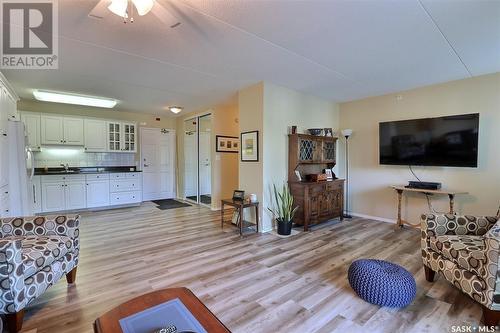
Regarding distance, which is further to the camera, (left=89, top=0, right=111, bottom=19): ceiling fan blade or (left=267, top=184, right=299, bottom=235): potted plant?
(left=267, top=184, right=299, bottom=235): potted plant

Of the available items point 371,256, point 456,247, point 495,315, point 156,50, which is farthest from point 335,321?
point 156,50

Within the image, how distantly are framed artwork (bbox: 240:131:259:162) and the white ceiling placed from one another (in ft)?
2.83

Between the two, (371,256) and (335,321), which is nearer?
(335,321)

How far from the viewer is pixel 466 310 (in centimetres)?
191

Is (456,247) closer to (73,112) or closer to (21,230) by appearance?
(21,230)

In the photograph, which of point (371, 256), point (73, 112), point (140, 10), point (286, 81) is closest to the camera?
point (140, 10)

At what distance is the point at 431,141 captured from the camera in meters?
3.87

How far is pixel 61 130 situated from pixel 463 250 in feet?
22.6

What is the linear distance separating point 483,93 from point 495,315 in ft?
11.1

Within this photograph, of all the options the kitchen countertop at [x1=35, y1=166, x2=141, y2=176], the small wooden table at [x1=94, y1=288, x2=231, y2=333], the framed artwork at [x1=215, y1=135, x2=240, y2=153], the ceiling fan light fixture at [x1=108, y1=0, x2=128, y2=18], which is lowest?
the small wooden table at [x1=94, y1=288, x2=231, y2=333]

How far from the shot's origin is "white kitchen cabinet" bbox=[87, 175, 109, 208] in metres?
5.29

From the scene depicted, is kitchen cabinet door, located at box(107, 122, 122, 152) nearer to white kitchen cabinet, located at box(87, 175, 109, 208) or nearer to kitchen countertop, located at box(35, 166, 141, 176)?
kitchen countertop, located at box(35, 166, 141, 176)

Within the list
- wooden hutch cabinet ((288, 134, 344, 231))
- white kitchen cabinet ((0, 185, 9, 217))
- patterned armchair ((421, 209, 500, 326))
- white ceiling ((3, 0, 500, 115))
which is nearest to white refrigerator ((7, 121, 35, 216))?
white kitchen cabinet ((0, 185, 9, 217))

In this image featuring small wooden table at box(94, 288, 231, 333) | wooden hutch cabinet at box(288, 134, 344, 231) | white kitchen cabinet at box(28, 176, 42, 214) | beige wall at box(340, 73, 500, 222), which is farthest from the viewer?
white kitchen cabinet at box(28, 176, 42, 214)
